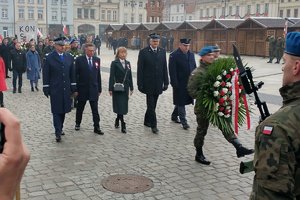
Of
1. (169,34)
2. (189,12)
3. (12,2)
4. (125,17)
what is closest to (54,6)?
(12,2)

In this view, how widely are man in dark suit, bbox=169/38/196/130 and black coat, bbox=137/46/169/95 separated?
303 millimetres

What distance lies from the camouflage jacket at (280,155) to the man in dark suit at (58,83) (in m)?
5.85

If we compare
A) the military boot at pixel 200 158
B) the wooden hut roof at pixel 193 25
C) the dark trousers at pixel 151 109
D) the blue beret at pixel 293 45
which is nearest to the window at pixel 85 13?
the wooden hut roof at pixel 193 25

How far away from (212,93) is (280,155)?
13.8 feet

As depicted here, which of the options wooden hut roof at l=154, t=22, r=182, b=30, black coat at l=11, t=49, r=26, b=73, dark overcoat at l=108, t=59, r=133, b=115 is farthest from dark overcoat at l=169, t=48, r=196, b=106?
wooden hut roof at l=154, t=22, r=182, b=30

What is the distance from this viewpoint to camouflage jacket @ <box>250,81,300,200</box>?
197cm

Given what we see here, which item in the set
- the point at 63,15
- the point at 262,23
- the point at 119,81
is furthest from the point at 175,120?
the point at 63,15

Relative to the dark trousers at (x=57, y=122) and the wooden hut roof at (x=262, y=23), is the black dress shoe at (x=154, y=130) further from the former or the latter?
the wooden hut roof at (x=262, y=23)

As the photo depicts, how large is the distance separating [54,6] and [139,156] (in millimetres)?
84740

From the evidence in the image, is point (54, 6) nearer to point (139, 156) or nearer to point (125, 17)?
point (125, 17)

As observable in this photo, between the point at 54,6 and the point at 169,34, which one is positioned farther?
the point at 54,6

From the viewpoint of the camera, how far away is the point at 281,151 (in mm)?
1959

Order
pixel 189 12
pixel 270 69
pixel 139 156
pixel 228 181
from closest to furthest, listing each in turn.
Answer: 1. pixel 228 181
2. pixel 139 156
3. pixel 270 69
4. pixel 189 12

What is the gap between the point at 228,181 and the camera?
5.52m
